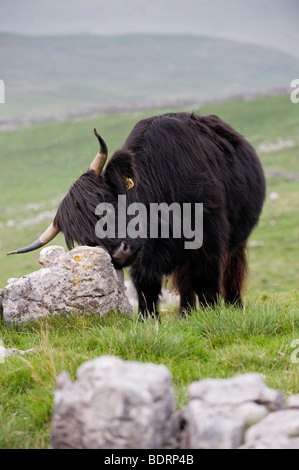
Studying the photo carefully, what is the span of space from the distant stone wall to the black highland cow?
2920mm

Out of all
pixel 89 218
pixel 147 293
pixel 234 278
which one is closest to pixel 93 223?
pixel 89 218

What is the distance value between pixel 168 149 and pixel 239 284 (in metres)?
3.02

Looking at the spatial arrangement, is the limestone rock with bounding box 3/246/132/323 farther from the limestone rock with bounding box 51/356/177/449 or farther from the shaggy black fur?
the limestone rock with bounding box 51/356/177/449

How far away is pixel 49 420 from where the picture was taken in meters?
3.79

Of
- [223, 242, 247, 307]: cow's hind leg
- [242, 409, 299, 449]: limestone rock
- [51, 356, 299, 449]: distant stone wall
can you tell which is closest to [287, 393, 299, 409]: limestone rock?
[51, 356, 299, 449]: distant stone wall

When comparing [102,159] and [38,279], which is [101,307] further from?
[102,159]

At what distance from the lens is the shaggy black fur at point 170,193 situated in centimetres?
614

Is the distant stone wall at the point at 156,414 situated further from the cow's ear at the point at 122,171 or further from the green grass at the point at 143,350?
the cow's ear at the point at 122,171

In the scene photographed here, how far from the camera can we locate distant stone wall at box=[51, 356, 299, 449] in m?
2.97

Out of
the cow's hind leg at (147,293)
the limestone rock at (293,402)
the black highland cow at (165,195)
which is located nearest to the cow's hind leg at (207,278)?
the black highland cow at (165,195)

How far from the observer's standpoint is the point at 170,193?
6.53 metres

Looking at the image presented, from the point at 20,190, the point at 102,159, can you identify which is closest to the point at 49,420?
the point at 102,159

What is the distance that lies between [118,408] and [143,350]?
1791mm

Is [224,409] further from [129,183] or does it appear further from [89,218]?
[129,183]
